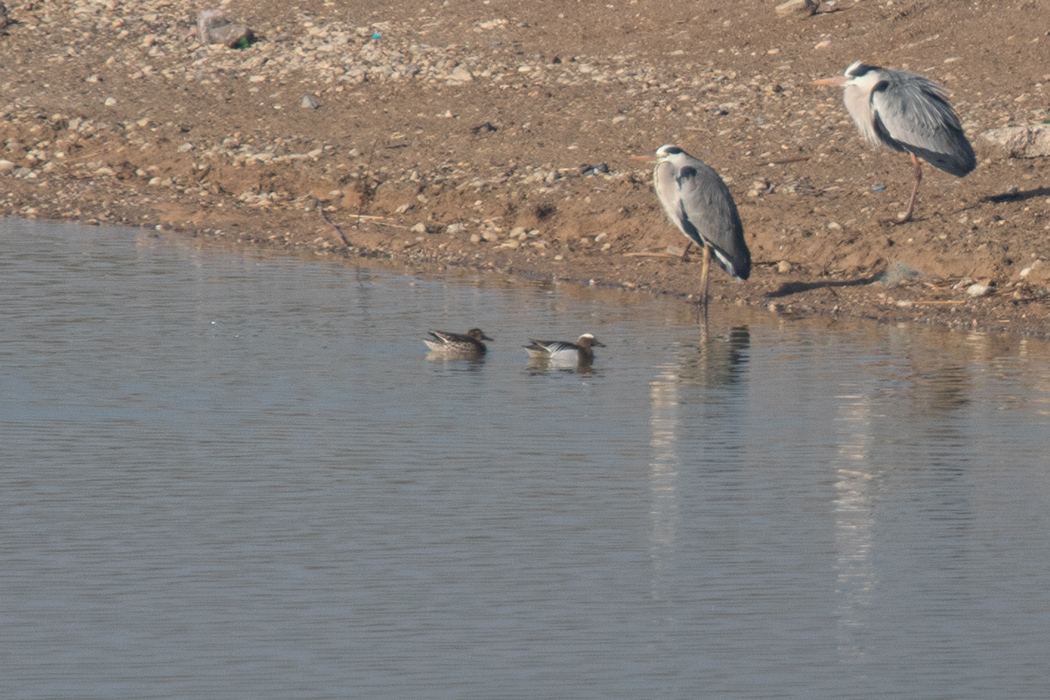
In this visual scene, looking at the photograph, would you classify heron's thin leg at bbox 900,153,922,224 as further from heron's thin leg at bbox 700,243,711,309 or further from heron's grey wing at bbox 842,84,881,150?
heron's thin leg at bbox 700,243,711,309

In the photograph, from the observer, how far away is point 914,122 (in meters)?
13.5

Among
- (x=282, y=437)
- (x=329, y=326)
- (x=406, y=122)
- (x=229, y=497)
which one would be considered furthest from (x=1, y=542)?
(x=406, y=122)

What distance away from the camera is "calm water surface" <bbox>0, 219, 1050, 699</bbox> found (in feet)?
18.1

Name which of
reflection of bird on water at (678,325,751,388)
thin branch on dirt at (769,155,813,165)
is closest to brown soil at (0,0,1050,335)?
thin branch on dirt at (769,155,813,165)

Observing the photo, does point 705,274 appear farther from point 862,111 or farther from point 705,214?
point 862,111

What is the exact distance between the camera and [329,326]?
11.5m

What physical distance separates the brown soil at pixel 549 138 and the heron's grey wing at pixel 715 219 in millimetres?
415

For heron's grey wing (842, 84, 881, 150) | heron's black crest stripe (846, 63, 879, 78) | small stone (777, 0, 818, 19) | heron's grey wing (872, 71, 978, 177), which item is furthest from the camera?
small stone (777, 0, 818, 19)

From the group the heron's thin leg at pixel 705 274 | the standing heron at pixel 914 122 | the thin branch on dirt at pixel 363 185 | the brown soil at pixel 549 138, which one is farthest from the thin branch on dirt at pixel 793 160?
the thin branch on dirt at pixel 363 185

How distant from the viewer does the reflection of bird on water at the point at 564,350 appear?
10273 millimetres

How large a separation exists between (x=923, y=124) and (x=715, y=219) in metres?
1.91

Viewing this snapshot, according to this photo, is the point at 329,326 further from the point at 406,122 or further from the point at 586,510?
the point at 406,122

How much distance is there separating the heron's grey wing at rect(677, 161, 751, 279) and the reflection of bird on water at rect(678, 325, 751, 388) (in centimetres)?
102

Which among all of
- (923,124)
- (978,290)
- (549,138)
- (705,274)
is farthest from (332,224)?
(978,290)
